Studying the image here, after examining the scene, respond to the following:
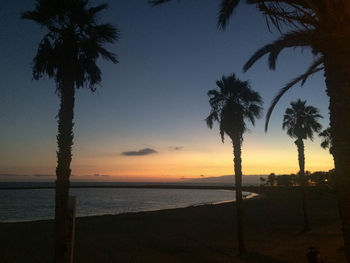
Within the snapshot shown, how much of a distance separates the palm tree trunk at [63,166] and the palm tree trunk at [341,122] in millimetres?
8872

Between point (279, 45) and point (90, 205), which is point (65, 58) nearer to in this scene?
point (279, 45)

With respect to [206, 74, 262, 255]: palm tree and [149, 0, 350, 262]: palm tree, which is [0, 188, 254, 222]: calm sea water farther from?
[149, 0, 350, 262]: palm tree

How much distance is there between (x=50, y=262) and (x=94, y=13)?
12.8 metres

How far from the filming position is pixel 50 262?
1468cm

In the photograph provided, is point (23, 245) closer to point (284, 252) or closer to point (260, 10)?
point (284, 252)

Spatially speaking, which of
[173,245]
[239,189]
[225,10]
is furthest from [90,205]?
[225,10]

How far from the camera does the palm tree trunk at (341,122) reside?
5938mm

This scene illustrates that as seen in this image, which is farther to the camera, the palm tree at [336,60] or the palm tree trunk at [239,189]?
the palm tree trunk at [239,189]

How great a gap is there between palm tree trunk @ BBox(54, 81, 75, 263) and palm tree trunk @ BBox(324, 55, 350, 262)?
887cm

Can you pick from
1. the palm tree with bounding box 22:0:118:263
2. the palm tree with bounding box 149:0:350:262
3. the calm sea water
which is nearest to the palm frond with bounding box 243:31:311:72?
the palm tree with bounding box 149:0:350:262

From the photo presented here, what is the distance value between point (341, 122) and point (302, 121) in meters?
20.5

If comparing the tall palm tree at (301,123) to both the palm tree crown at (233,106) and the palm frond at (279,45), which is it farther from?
the palm frond at (279,45)

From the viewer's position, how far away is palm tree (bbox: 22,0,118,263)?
34.4 ft

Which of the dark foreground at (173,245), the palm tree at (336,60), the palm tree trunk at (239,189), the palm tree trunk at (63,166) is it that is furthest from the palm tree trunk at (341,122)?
the palm tree trunk at (239,189)
